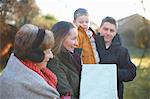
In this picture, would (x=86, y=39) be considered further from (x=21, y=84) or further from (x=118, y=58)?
(x=21, y=84)

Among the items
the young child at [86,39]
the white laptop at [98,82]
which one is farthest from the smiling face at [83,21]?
the white laptop at [98,82]

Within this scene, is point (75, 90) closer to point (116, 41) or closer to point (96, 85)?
point (96, 85)

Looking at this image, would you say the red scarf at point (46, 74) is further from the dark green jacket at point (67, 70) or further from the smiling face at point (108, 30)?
the smiling face at point (108, 30)

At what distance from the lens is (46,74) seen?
7.18 feet

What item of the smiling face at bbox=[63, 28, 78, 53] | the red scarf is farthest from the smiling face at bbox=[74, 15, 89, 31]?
the red scarf

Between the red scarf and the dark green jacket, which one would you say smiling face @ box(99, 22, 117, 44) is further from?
the red scarf

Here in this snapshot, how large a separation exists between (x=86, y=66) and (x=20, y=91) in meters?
0.53

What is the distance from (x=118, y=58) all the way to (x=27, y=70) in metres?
1.06

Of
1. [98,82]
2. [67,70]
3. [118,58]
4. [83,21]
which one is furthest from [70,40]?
[118,58]

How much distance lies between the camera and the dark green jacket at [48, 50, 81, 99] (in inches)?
92.4

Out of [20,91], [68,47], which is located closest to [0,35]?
[68,47]

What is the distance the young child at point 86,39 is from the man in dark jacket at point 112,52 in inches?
2.2

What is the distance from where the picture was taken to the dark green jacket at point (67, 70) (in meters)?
2.35

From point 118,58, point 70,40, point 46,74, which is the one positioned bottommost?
point 118,58
